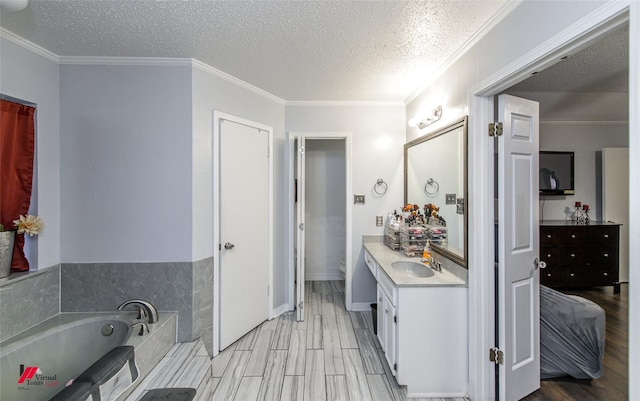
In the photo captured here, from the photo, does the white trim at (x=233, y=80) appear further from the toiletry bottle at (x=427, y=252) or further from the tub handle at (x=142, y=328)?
the toiletry bottle at (x=427, y=252)

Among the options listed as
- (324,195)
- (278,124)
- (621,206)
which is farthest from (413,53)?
(621,206)

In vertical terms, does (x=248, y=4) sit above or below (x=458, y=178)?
above

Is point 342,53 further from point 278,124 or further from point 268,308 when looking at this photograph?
point 268,308

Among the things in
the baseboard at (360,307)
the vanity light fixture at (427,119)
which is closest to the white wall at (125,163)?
the baseboard at (360,307)

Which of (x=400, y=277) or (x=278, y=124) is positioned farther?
(x=278, y=124)

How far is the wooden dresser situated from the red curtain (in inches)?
212

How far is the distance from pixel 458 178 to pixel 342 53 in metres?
1.33

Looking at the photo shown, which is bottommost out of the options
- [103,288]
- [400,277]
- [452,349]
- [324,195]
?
[452,349]

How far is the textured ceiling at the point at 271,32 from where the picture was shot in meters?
1.57

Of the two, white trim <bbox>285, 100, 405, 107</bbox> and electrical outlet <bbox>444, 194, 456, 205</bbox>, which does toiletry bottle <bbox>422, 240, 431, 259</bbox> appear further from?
white trim <bbox>285, 100, 405, 107</bbox>

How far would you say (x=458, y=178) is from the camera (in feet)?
6.91

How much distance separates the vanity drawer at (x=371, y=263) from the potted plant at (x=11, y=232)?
2.68 m

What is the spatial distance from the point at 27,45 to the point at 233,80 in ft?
4.63

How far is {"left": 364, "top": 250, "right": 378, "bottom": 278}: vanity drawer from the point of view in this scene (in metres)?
2.58
